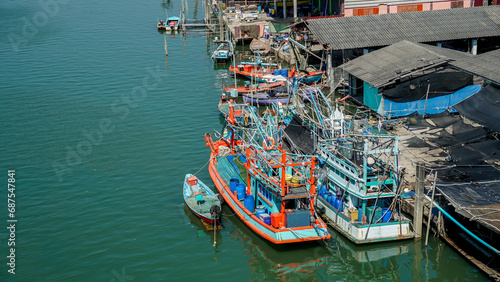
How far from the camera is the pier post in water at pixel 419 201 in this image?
26.5 meters

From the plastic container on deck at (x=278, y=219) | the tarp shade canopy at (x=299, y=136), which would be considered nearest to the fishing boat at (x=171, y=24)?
the tarp shade canopy at (x=299, y=136)

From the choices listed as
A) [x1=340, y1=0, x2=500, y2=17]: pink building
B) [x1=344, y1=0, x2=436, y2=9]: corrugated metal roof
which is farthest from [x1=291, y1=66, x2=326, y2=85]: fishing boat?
[x1=344, y1=0, x2=436, y2=9]: corrugated metal roof

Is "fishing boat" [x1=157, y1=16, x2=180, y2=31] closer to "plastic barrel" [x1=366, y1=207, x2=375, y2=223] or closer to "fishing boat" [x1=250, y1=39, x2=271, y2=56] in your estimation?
"fishing boat" [x1=250, y1=39, x2=271, y2=56]

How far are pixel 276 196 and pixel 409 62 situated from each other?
1954cm

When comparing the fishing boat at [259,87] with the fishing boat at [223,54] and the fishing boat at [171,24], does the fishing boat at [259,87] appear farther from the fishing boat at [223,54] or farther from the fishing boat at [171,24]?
the fishing boat at [171,24]

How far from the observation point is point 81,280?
26703 mm

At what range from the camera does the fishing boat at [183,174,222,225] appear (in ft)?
97.8

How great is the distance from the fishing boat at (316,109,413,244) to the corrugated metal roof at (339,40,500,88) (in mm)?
12105

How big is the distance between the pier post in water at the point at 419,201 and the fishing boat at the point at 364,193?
0.45 m

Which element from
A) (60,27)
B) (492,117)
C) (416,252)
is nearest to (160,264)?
(416,252)

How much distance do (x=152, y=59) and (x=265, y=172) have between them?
41.1m

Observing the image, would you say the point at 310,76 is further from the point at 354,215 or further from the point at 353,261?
the point at 353,261

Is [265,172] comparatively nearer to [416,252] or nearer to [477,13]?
[416,252]

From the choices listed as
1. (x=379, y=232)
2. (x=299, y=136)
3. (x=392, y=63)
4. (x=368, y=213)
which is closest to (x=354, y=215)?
(x=368, y=213)
